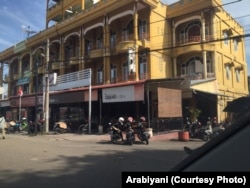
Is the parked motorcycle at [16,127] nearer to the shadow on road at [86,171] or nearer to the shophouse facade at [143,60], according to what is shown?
the shophouse facade at [143,60]

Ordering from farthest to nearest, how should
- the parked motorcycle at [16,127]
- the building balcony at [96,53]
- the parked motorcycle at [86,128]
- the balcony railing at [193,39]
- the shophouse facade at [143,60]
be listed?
the building balcony at [96,53] < the parked motorcycle at [16,127] < the balcony railing at [193,39] < the shophouse facade at [143,60] < the parked motorcycle at [86,128]

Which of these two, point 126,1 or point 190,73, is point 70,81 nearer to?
point 126,1

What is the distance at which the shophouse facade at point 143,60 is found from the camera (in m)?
23.2

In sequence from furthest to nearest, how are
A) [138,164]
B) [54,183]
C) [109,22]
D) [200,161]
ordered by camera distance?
[109,22]
[138,164]
[54,183]
[200,161]

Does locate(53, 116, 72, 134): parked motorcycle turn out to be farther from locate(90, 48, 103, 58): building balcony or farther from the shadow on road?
the shadow on road

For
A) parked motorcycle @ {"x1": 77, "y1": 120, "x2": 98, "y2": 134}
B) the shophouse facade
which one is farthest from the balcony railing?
parked motorcycle @ {"x1": 77, "y1": 120, "x2": 98, "y2": 134}

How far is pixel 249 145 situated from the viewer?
133cm

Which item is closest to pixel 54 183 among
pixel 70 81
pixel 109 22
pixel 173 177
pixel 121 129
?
pixel 173 177

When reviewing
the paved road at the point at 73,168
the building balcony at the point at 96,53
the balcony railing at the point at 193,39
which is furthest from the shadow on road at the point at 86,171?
the building balcony at the point at 96,53

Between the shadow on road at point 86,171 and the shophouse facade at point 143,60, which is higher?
the shophouse facade at point 143,60

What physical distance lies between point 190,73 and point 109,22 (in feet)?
26.8

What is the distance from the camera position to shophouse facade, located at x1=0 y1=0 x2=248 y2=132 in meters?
23.2

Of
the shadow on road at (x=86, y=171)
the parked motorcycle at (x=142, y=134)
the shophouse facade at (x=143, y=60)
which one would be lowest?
the shadow on road at (x=86, y=171)

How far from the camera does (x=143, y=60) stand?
25938mm
